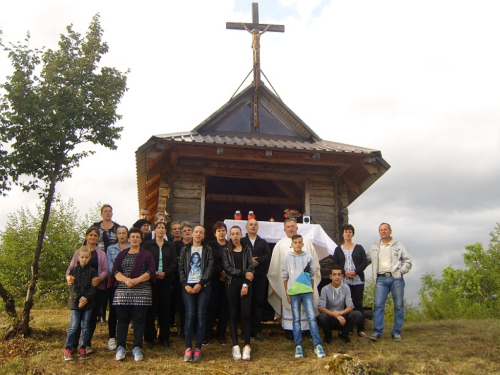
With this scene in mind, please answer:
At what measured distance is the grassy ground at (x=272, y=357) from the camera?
5.50 meters

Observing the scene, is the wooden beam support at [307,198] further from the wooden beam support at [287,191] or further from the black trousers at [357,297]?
the black trousers at [357,297]

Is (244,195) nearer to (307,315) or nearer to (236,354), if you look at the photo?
(307,315)

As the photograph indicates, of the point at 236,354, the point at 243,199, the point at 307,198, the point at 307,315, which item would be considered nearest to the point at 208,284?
the point at 236,354

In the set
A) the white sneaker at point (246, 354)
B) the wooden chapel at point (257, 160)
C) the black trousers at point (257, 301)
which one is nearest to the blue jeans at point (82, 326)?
the white sneaker at point (246, 354)

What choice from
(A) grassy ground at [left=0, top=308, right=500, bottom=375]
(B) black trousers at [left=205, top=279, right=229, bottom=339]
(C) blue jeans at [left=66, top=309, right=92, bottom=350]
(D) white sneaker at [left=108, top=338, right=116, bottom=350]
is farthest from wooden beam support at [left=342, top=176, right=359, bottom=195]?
(C) blue jeans at [left=66, top=309, right=92, bottom=350]

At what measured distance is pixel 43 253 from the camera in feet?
76.0

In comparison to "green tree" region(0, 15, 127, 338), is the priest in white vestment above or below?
below

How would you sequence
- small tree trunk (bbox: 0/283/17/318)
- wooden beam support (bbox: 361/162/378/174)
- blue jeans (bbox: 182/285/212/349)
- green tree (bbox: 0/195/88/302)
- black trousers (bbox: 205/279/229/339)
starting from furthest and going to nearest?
green tree (bbox: 0/195/88/302)
wooden beam support (bbox: 361/162/378/174)
small tree trunk (bbox: 0/283/17/318)
black trousers (bbox: 205/279/229/339)
blue jeans (bbox: 182/285/212/349)

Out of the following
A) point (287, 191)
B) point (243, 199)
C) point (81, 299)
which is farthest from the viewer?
point (287, 191)

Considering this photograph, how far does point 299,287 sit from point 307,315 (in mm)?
392

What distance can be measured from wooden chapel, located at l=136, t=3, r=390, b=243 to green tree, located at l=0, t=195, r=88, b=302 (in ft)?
41.4

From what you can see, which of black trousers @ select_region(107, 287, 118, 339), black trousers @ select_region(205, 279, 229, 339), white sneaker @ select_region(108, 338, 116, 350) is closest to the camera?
white sneaker @ select_region(108, 338, 116, 350)

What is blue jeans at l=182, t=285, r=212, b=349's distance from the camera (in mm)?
5887

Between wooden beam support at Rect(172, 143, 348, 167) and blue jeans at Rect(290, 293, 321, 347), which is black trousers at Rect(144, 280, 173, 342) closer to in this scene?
blue jeans at Rect(290, 293, 321, 347)
